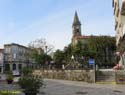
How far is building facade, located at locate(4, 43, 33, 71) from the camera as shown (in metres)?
114

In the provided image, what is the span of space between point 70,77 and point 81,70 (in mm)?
3017

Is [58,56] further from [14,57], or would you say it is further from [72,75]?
[72,75]

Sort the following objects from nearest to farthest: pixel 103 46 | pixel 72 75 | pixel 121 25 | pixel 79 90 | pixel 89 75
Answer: pixel 79 90, pixel 89 75, pixel 72 75, pixel 121 25, pixel 103 46

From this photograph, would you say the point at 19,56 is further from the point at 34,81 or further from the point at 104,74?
the point at 34,81

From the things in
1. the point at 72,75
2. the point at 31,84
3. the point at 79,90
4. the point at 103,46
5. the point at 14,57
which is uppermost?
the point at 103,46

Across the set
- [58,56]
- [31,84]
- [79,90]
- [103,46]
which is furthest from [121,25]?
[103,46]

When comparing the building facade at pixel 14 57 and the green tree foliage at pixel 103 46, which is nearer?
the green tree foliage at pixel 103 46

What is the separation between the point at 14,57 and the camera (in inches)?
4498

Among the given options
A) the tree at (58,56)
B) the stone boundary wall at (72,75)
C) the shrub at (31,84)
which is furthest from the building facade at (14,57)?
the shrub at (31,84)

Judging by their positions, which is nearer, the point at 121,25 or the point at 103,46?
the point at 121,25

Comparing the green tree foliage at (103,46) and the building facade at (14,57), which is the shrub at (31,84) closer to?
the green tree foliage at (103,46)

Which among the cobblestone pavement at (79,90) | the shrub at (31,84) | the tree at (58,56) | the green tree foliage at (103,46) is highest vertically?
the green tree foliage at (103,46)

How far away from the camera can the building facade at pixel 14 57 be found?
4476 inches

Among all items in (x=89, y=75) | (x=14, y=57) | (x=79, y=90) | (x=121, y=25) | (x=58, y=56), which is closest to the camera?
(x=79, y=90)
